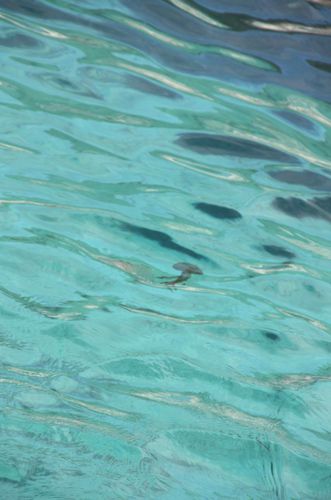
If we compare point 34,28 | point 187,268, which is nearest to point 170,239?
point 187,268

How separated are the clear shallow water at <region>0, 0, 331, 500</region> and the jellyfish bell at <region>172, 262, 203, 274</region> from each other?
76 mm

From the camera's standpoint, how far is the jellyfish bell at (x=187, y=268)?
7310 mm

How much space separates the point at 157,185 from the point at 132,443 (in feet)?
8.61

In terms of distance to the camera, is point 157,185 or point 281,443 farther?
point 157,185

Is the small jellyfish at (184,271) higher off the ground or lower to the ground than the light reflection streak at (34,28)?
lower

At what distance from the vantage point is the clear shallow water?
6.19m

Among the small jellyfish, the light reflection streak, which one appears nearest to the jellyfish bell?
the small jellyfish

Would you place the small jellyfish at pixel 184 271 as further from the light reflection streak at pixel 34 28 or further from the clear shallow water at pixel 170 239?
the light reflection streak at pixel 34 28

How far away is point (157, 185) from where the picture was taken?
284 inches

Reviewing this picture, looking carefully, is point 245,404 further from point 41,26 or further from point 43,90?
point 41,26

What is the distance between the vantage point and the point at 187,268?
7328 mm

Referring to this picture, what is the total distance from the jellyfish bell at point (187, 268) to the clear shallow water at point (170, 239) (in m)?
0.08

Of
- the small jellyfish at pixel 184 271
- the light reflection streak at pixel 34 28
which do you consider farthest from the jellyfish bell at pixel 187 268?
the light reflection streak at pixel 34 28

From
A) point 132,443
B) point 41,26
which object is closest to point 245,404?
point 132,443
